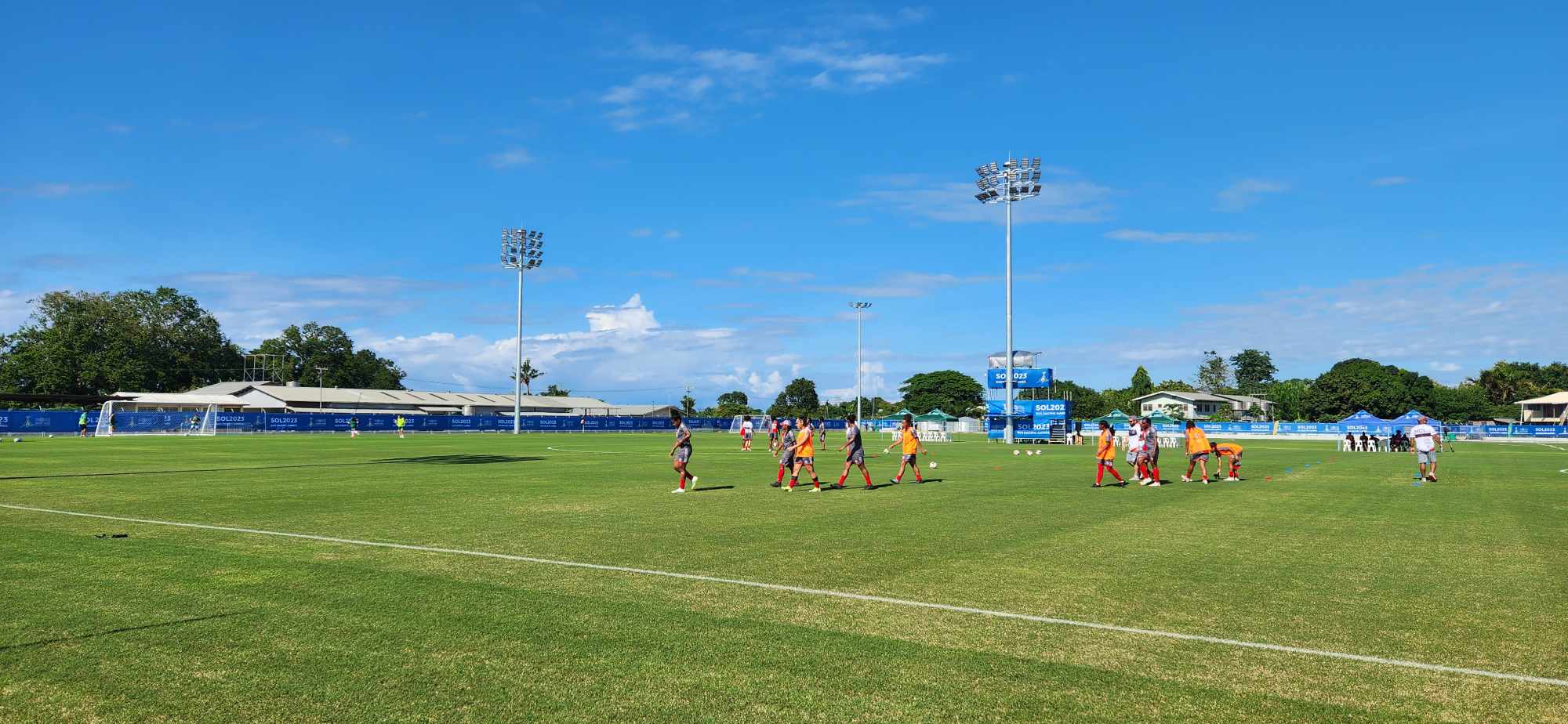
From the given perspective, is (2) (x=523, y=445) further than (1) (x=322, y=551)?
Yes

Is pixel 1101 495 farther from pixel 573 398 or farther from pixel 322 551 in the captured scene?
pixel 573 398

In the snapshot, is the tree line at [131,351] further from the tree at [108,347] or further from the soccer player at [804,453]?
the soccer player at [804,453]

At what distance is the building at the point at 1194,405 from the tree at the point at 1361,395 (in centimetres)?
1764

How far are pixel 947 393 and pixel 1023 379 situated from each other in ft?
249

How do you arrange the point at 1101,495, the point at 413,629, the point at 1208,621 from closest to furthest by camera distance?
the point at 413,629, the point at 1208,621, the point at 1101,495

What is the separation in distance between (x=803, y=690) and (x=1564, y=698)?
4534 millimetres

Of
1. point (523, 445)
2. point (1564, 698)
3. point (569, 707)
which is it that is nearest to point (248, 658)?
point (569, 707)

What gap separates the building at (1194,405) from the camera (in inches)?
5340

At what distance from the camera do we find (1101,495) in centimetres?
1967

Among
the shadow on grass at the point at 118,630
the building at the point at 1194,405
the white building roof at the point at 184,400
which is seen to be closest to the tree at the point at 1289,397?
the building at the point at 1194,405

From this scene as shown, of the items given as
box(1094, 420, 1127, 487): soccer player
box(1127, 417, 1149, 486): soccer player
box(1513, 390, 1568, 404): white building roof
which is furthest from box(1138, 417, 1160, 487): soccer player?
box(1513, 390, 1568, 404): white building roof

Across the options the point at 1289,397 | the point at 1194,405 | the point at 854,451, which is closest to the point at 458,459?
the point at 854,451

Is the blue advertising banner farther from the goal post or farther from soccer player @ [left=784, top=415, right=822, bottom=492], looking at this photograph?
soccer player @ [left=784, top=415, right=822, bottom=492]

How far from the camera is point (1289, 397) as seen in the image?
124375 mm
